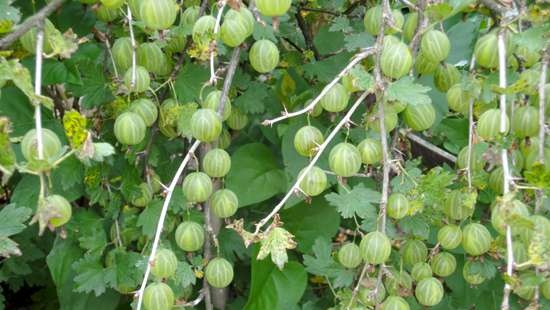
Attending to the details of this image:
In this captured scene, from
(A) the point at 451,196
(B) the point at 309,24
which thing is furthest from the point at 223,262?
(B) the point at 309,24

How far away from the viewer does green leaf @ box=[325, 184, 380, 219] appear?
3.52 ft

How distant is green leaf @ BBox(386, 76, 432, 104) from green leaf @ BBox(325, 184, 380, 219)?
0.16 m

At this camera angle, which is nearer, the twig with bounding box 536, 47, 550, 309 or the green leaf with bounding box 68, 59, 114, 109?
the twig with bounding box 536, 47, 550, 309

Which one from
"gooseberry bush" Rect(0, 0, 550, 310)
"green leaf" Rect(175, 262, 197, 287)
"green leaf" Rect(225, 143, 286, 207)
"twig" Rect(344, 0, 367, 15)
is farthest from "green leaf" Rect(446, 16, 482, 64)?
"green leaf" Rect(175, 262, 197, 287)

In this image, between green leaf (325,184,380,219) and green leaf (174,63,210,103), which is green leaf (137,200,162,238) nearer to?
green leaf (174,63,210,103)

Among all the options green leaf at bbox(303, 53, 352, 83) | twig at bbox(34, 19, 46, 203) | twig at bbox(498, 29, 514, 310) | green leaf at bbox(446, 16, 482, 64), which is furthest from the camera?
green leaf at bbox(446, 16, 482, 64)

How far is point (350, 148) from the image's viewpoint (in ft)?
3.43

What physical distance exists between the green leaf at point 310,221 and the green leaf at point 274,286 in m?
0.10

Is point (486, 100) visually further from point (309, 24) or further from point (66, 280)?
point (66, 280)

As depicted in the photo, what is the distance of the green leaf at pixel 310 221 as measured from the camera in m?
1.55

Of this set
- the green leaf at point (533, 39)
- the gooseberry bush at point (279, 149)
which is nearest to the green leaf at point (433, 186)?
the gooseberry bush at point (279, 149)

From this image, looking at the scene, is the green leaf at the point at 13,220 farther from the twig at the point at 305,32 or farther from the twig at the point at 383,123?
the twig at the point at 305,32

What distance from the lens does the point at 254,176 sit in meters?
1.53

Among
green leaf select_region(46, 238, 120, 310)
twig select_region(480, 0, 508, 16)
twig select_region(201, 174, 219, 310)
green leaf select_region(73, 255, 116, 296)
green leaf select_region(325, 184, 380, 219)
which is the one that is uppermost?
twig select_region(480, 0, 508, 16)
